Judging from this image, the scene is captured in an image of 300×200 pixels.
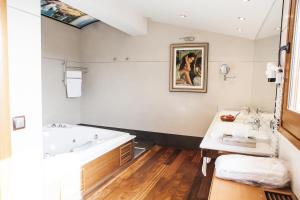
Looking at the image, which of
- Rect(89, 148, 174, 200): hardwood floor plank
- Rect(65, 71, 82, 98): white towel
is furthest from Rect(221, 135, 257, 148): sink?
Rect(65, 71, 82, 98): white towel

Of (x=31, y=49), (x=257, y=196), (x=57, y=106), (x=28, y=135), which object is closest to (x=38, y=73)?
(x=31, y=49)

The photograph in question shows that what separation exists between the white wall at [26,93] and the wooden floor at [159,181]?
0.94 metres

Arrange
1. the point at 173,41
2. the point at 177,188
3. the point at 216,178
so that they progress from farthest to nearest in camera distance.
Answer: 1. the point at 173,41
2. the point at 177,188
3. the point at 216,178

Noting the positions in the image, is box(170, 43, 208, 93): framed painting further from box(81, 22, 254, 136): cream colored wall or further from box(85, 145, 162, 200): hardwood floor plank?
box(85, 145, 162, 200): hardwood floor plank

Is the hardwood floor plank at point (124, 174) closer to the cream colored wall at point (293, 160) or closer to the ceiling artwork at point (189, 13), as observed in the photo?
the cream colored wall at point (293, 160)

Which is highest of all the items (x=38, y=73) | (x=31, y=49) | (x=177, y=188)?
(x=31, y=49)

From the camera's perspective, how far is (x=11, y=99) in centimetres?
156

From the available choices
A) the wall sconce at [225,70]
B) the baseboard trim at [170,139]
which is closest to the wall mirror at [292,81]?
the wall sconce at [225,70]

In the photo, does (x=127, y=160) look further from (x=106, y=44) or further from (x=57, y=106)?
(x=106, y=44)

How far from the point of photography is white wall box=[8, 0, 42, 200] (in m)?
1.56

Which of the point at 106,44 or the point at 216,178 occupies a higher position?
the point at 106,44

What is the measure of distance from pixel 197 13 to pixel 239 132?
1.96 meters

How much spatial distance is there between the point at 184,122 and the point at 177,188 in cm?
184

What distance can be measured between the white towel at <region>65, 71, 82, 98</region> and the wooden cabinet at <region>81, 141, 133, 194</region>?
198 centimetres
